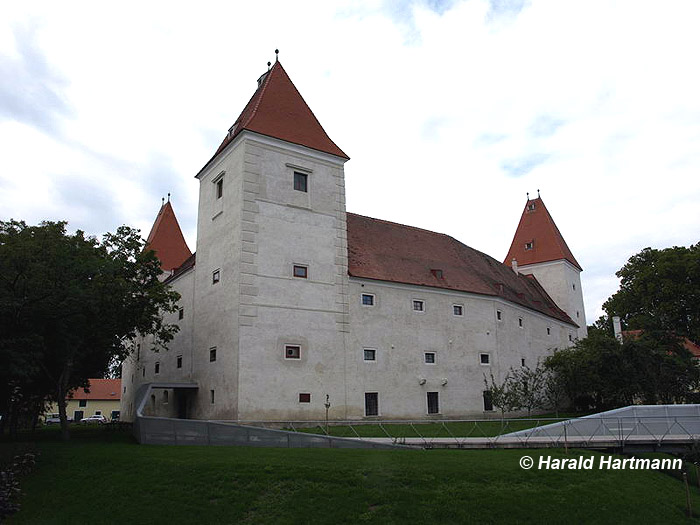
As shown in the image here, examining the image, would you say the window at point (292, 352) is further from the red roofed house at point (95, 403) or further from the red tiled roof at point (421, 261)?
the red roofed house at point (95, 403)

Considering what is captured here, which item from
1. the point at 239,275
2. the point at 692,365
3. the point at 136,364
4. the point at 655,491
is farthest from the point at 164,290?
the point at 692,365

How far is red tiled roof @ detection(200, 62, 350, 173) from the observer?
28.6 metres

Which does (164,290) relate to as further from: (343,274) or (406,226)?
(406,226)

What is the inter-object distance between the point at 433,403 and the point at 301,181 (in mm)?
13679

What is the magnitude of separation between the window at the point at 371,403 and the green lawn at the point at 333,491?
1168 centimetres

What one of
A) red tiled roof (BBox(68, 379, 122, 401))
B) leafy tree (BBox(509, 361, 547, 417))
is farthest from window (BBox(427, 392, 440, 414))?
red tiled roof (BBox(68, 379, 122, 401))

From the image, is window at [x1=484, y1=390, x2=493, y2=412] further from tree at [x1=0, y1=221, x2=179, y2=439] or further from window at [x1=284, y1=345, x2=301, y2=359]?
tree at [x1=0, y1=221, x2=179, y2=439]

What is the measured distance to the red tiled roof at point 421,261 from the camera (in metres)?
31.7

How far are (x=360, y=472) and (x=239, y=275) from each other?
44.9 feet

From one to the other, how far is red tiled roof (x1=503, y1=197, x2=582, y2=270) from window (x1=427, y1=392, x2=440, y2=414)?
25.0 meters

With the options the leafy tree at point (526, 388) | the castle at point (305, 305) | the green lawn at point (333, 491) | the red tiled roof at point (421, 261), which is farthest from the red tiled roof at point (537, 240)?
the green lawn at point (333, 491)

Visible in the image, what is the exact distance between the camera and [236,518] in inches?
481

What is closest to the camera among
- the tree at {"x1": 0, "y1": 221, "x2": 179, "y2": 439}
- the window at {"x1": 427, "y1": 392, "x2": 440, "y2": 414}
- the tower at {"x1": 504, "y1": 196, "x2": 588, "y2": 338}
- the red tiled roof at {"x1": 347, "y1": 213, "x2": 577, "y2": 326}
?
the tree at {"x1": 0, "y1": 221, "x2": 179, "y2": 439}

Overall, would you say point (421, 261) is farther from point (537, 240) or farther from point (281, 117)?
point (537, 240)
